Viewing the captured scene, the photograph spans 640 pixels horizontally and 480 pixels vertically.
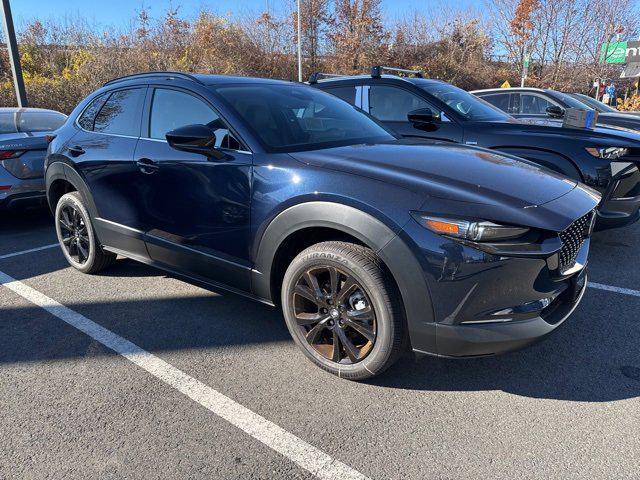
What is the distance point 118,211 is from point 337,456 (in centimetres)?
259

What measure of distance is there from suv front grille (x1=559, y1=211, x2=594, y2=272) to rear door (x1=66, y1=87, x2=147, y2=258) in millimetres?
2771

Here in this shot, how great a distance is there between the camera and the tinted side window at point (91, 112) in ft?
14.1

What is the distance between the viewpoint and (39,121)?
22.1 feet

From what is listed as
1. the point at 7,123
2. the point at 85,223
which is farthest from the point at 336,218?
the point at 7,123

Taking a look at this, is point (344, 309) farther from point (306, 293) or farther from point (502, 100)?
point (502, 100)

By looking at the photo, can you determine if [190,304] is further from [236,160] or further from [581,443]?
[581,443]

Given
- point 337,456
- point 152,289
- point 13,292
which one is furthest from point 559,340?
point 13,292

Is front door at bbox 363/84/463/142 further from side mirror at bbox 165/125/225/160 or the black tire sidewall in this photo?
the black tire sidewall

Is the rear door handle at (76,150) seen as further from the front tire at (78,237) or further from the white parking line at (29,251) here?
the white parking line at (29,251)

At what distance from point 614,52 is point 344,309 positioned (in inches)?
1289

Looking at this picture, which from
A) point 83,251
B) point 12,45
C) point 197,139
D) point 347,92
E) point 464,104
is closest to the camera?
point 197,139

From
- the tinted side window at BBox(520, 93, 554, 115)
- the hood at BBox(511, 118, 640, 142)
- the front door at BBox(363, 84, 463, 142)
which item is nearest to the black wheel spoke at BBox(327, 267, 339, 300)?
the front door at BBox(363, 84, 463, 142)

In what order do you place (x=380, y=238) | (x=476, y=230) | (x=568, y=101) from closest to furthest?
(x=476, y=230), (x=380, y=238), (x=568, y=101)

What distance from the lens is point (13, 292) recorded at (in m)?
4.15
